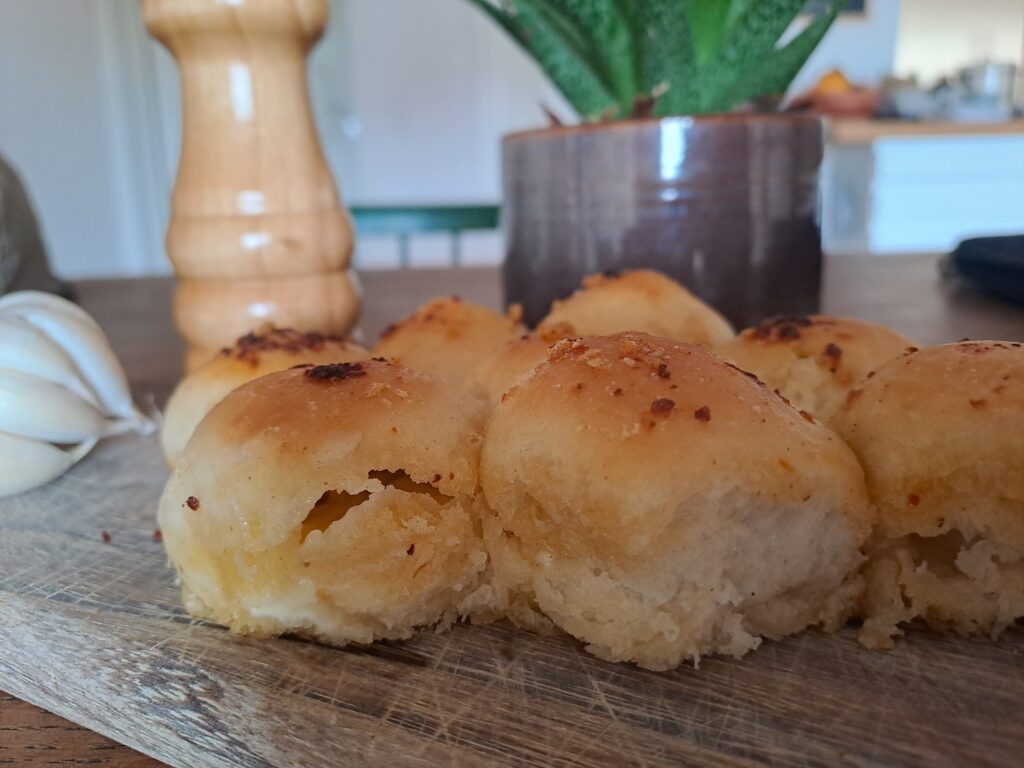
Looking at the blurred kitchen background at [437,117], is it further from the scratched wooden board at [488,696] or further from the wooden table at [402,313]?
the scratched wooden board at [488,696]

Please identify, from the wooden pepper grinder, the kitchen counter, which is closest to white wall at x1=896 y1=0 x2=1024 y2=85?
the kitchen counter

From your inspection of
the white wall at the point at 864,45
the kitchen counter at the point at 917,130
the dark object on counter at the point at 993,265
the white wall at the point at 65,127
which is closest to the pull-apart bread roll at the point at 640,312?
the dark object on counter at the point at 993,265

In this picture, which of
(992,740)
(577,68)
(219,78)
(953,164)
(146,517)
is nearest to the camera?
(992,740)

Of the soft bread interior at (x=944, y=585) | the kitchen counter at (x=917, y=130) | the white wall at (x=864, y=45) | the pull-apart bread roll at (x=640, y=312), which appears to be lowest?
the soft bread interior at (x=944, y=585)

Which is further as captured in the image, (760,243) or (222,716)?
(760,243)

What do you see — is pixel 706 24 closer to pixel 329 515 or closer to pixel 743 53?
pixel 743 53

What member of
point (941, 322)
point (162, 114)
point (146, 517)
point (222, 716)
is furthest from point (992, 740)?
point (162, 114)

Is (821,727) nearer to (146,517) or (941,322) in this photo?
(146,517)

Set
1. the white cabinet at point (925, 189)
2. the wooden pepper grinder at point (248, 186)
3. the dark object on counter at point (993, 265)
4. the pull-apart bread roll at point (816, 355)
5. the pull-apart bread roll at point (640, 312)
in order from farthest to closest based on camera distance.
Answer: the white cabinet at point (925, 189)
the dark object on counter at point (993, 265)
the wooden pepper grinder at point (248, 186)
the pull-apart bread roll at point (640, 312)
the pull-apart bread roll at point (816, 355)
